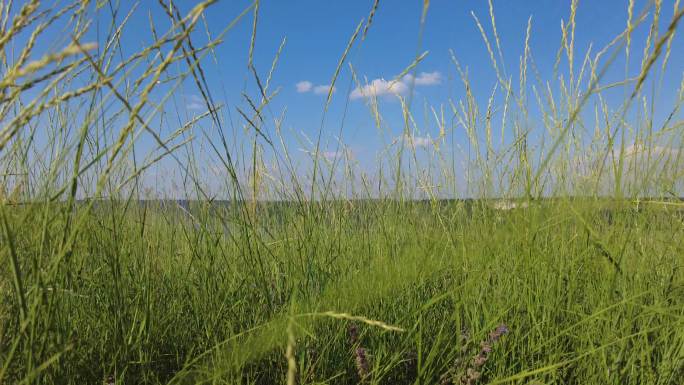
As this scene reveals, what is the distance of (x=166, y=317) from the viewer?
4.12ft

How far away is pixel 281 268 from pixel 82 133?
3.14 ft

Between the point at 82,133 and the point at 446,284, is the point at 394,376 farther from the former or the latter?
the point at 82,133

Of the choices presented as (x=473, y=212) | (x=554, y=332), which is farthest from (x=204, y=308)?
(x=473, y=212)

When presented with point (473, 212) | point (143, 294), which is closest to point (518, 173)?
point (473, 212)

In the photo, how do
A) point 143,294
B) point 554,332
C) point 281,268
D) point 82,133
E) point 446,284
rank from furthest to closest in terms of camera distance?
point 281,268, point 446,284, point 554,332, point 143,294, point 82,133

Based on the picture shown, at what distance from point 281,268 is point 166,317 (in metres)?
0.47

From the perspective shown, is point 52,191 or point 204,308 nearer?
point 52,191

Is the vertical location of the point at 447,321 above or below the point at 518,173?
below

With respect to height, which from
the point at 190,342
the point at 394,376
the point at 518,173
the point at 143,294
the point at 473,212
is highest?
the point at 518,173

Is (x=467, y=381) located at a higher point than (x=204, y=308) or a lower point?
lower

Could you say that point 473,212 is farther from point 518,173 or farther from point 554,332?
point 554,332

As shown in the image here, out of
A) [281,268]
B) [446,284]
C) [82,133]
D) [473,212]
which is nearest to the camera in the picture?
[82,133]

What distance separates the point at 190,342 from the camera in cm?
130

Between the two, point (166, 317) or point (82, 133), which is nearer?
point (82, 133)
